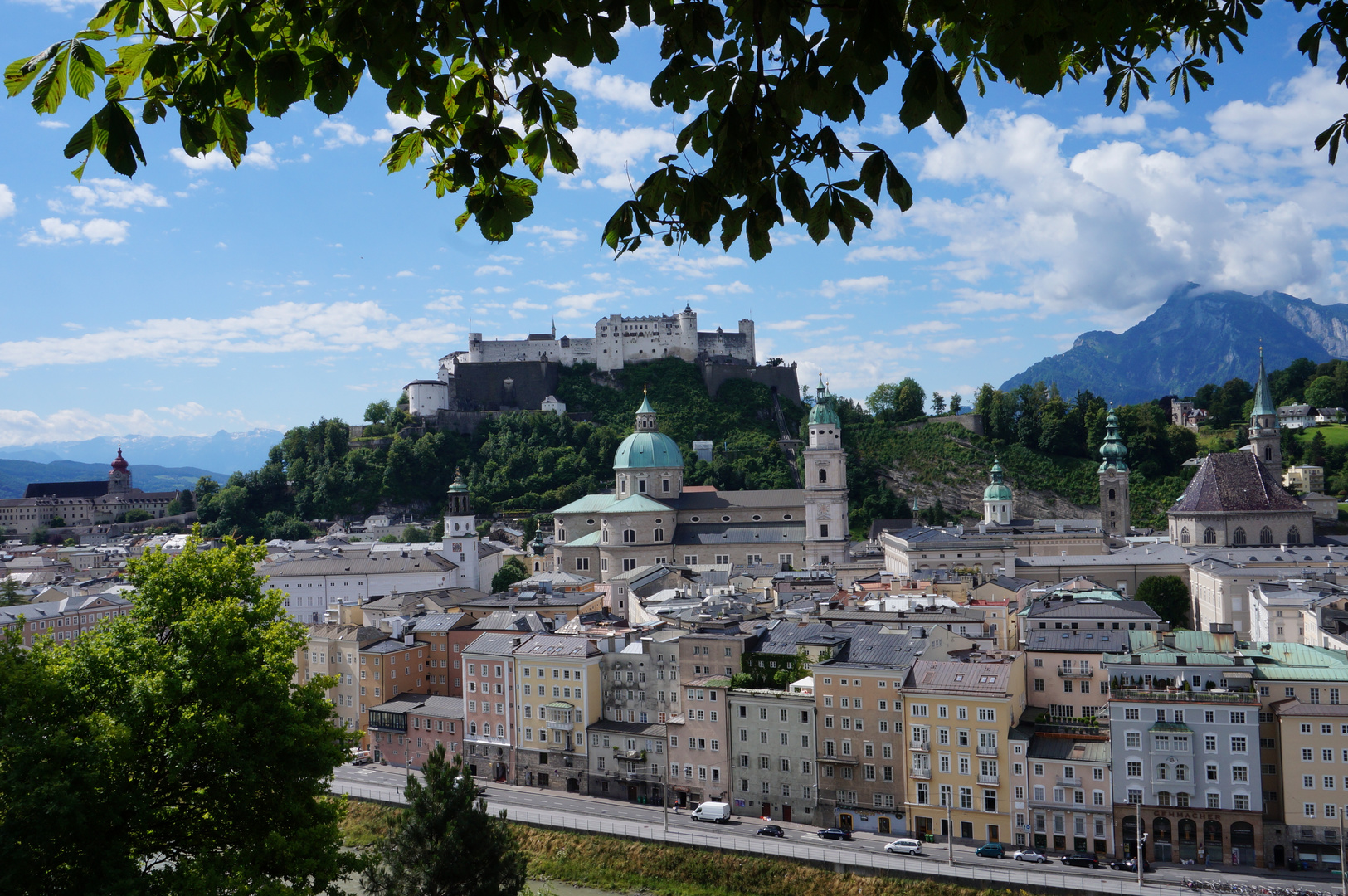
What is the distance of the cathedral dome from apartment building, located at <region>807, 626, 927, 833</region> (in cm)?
3161

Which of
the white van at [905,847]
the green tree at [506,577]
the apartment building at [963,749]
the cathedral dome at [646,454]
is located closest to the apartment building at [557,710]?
the apartment building at [963,749]

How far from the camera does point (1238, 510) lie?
53000mm

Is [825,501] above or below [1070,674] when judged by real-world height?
above

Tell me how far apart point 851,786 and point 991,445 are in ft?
179

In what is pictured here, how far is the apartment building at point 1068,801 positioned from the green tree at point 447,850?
13189 mm

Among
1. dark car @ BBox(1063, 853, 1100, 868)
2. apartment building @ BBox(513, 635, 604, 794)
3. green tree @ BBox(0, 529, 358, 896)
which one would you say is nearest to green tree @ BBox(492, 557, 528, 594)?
apartment building @ BBox(513, 635, 604, 794)

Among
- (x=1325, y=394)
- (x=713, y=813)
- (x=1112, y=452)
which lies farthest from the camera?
(x=1325, y=394)

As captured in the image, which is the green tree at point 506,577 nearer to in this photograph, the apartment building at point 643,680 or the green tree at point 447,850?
the apartment building at point 643,680

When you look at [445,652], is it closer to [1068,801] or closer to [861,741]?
[861,741]

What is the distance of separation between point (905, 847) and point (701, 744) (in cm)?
750

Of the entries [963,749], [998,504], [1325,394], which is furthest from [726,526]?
[1325,394]

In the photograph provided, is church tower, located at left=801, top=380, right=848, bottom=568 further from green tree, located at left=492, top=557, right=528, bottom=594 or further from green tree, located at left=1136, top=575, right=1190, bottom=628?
green tree, located at left=492, top=557, right=528, bottom=594

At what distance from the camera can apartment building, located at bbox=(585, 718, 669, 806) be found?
108ft

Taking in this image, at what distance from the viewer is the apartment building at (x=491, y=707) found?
3591cm
